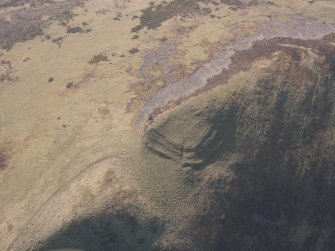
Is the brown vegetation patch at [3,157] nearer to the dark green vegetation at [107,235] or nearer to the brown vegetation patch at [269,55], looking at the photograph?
the dark green vegetation at [107,235]

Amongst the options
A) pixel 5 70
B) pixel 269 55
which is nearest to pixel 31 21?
pixel 5 70

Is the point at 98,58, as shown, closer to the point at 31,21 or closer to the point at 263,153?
the point at 31,21

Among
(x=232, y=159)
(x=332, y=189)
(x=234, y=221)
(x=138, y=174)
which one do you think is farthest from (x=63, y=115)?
(x=332, y=189)

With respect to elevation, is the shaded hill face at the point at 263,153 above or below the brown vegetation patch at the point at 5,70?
below

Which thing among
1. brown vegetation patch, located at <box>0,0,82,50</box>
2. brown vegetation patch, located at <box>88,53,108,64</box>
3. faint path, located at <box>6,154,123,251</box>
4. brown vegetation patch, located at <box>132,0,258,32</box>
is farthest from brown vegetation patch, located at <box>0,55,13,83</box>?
faint path, located at <box>6,154,123,251</box>

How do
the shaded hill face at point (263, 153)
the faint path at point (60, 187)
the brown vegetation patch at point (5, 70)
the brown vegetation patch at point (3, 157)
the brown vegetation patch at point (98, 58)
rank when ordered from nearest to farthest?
the faint path at point (60, 187) → the shaded hill face at point (263, 153) → the brown vegetation patch at point (3, 157) → the brown vegetation patch at point (5, 70) → the brown vegetation patch at point (98, 58)

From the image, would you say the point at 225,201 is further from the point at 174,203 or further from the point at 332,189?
the point at 332,189

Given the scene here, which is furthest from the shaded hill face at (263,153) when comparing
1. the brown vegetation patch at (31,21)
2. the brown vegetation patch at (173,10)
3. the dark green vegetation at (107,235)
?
the brown vegetation patch at (31,21)

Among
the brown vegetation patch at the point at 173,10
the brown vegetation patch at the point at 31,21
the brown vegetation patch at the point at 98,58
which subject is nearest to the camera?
the brown vegetation patch at the point at 98,58
